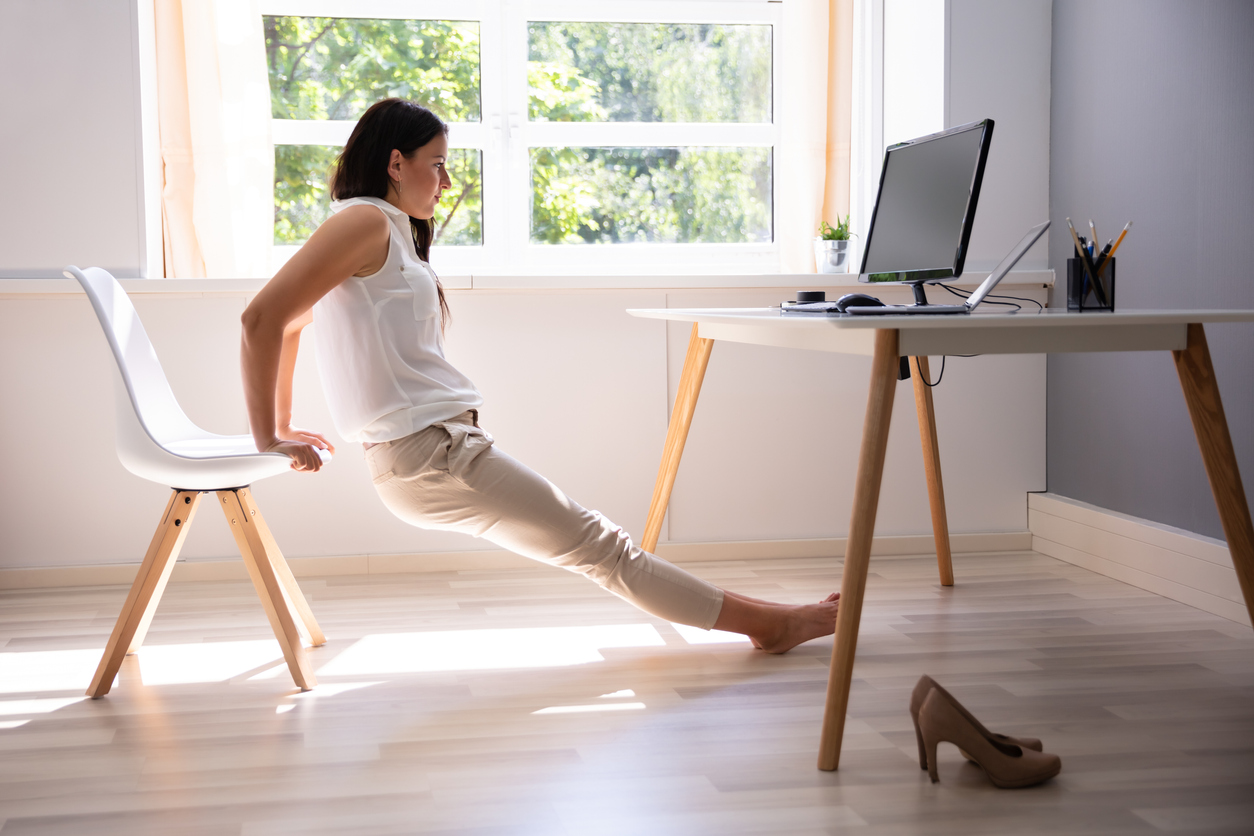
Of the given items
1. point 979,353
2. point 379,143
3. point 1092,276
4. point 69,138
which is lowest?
point 979,353

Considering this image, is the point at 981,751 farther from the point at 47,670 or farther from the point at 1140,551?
the point at 47,670

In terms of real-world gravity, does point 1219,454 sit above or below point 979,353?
below

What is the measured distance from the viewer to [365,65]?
314 centimetres

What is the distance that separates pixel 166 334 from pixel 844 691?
2027mm

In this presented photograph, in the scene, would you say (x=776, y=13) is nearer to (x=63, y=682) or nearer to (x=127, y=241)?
(x=127, y=241)

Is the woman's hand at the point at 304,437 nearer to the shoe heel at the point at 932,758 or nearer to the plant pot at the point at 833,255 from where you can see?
the shoe heel at the point at 932,758

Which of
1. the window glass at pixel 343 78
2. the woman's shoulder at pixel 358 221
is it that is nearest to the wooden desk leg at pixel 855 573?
the woman's shoulder at pixel 358 221

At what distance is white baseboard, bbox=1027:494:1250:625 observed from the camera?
233cm

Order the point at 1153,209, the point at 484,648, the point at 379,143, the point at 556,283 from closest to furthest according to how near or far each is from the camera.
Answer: the point at 379,143
the point at 484,648
the point at 1153,209
the point at 556,283

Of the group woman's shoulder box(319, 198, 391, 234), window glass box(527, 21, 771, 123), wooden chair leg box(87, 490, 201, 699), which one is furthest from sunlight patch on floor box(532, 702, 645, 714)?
window glass box(527, 21, 771, 123)

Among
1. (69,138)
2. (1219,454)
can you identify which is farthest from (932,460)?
(69,138)

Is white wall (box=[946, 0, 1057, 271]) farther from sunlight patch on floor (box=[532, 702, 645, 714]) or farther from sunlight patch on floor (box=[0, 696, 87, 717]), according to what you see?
sunlight patch on floor (box=[0, 696, 87, 717])

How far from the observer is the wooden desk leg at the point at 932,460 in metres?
2.61

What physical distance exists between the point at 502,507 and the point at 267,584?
1.46 ft
